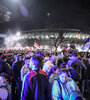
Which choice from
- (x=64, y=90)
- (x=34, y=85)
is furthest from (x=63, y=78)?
(x=34, y=85)

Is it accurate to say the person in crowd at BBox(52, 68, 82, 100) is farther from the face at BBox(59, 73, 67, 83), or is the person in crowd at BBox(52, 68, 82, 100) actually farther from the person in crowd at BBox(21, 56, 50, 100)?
the person in crowd at BBox(21, 56, 50, 100)

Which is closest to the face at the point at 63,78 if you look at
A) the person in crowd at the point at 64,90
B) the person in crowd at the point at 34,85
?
the person in crowd at the point at 64,90

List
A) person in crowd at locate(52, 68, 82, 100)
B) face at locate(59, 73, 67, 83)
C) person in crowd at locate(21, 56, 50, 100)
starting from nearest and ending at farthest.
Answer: person in crowd at locate(21, 56, 50, 100) < person in crowd at locate(52, 68, 82, 100) < face at locate(59, 73, 67, 83)

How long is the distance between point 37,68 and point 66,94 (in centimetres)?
95

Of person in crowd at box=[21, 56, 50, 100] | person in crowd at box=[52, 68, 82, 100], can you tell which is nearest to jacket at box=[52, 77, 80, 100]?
person in crowd at box=[52, 68, 82, 100]

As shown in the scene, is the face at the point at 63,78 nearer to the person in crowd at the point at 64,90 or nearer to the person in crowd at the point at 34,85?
the person in crowd at the point at 64,90

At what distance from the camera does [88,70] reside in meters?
5.65

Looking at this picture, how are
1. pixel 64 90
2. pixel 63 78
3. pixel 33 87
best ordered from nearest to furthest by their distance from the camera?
1. pixel 33 87
2. pixel 64 90
3. pixel 63 78

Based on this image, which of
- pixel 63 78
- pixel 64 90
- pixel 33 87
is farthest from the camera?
pixel 63 78

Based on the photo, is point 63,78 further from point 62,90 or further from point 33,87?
point 33,87

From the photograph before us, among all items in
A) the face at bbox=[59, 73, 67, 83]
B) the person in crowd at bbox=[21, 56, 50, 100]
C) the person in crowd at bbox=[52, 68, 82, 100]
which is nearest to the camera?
the person in crowd at bbox=[21, 56, 50, 100]

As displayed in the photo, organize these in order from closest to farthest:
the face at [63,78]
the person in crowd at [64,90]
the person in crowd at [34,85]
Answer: the person in crowd at [34,85] < the person in crowd at [64,90] < the face at [63,78]

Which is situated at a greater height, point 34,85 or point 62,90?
point 34,85

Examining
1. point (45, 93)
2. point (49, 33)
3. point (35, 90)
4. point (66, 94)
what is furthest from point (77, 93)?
point (49, 33)
